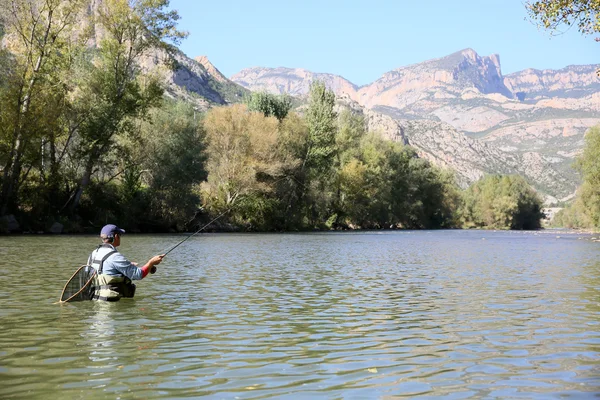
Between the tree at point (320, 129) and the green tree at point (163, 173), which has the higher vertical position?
the tree at point (320, 129)

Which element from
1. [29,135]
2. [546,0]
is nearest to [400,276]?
[546,0]

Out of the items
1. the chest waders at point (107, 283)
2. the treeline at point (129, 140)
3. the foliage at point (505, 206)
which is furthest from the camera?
the foliage at point (505, 206)

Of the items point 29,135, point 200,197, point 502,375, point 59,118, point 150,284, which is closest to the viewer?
point 502,375

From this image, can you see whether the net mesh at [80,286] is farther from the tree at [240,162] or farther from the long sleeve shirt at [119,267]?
the tree at [240,162]

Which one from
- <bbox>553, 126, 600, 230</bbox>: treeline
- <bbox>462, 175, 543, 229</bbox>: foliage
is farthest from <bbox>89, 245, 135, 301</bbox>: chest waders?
<bbox>462, 175, 543, 229</bbox>: foliage

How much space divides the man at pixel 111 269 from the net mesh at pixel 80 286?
0.58 feet

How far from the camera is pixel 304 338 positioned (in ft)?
33.3

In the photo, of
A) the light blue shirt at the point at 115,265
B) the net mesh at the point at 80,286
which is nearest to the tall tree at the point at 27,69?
the net mesh at the point at 80,286

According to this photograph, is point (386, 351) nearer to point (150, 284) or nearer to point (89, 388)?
point (89, 388)

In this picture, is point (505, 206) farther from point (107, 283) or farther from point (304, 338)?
point (304, 338)

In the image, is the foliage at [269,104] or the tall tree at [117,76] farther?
the foliage at [269,104]

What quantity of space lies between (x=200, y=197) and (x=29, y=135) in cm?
1917

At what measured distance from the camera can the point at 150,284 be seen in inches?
695

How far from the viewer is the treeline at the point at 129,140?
4347cm
